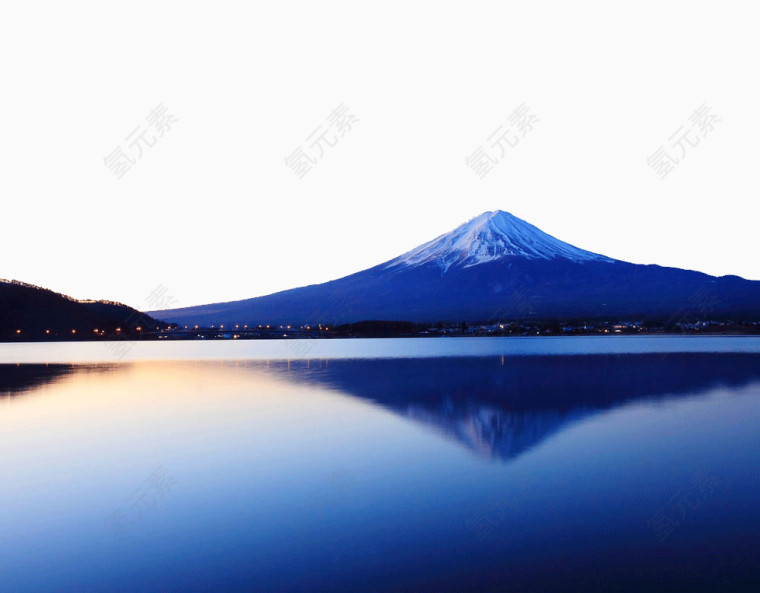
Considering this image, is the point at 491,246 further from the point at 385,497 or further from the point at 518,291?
the point at 385,497

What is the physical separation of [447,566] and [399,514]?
1.44 metres

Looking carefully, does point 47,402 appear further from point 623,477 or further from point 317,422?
point 623,477

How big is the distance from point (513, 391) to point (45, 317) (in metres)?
93.5

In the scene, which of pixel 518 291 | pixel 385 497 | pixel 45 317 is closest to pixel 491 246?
pixel 518 291

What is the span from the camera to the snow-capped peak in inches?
5881

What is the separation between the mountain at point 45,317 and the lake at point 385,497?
8724 centimetres

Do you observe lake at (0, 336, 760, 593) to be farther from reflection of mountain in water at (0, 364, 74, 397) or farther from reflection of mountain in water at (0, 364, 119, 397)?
reflection of mountain in water at (0, 364, 74, 397)

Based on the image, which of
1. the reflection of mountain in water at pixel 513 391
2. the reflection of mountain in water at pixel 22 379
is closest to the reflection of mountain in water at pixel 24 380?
the reflection of mountain in water at pixel 22 379

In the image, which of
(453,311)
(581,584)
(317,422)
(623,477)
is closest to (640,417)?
(623,477)

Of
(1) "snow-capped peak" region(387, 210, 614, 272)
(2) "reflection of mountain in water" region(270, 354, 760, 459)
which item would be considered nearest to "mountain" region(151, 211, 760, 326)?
(1) "snow-capped peak" region(387, 210, 614, 272)

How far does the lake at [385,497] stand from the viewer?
15.1ft

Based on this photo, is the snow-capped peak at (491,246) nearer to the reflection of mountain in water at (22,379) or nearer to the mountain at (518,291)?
the mountain at (518,291)

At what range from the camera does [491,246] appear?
15562cm

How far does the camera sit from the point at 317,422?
40.1 ft
